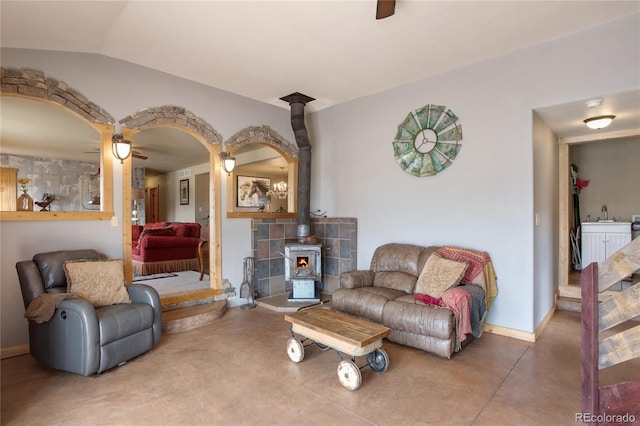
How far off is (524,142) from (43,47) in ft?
16.0

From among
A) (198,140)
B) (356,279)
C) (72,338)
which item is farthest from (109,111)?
(356,279)

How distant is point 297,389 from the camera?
243cm

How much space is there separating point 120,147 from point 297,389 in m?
3.08

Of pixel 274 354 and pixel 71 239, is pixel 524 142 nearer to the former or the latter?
pixel 274 354

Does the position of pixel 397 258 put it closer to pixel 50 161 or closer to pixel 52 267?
pixel 52 267

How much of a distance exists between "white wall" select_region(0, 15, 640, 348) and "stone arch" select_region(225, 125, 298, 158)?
102 mm

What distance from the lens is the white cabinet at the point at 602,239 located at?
15.5 ft

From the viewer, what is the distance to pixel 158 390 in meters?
2.42

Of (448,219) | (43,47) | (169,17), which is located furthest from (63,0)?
(448,219)

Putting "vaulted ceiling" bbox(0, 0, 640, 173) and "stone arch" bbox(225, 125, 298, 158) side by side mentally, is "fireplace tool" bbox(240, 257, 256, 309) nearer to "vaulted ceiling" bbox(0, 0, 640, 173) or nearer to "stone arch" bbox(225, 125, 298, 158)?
"stone arch" bbox(225, 125, 298, 158)

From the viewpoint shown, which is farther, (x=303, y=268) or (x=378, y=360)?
(x=303, y=268)

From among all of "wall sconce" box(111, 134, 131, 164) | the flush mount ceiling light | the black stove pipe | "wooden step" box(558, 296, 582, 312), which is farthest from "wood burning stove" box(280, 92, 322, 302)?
the flush mount ceiling light

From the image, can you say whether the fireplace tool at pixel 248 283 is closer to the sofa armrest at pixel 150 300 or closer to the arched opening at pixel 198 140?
the arched opening at pixel 198 140

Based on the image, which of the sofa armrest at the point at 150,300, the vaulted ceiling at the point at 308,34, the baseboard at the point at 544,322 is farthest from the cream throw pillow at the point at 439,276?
the sofa armrest at the point at 150,300
